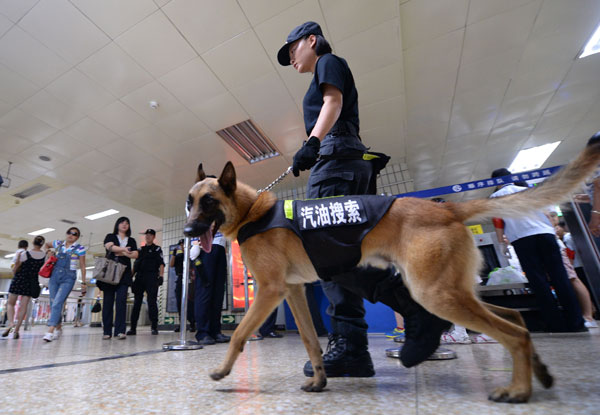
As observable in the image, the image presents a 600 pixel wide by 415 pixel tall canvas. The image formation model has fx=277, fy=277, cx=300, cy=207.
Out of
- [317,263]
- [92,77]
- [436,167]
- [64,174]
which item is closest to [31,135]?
[64,174]

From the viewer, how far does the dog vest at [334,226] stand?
0.99 meters

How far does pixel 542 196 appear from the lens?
95 centimetres

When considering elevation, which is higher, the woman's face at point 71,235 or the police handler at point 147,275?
the woman's face at point 71,235

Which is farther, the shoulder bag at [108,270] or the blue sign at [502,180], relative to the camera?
the shoulder bag at [108,270]

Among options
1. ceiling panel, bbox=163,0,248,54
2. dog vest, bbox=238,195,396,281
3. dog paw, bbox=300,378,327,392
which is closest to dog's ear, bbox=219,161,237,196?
dog vest, bbox=238,195,396,281

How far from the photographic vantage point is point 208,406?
86 centimetres

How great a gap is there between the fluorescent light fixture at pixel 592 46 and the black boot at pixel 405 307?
5.05 metres

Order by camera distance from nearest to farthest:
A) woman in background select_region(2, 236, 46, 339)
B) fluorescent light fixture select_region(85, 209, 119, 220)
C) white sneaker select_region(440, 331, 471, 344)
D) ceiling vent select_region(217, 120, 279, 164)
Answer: white sneaker select_region(440, 331, 471, 344) < woman in background select_region(2, 236, 46, 339) < ceiling vent select_region(217, 120, 279, 164) < fluorescent light fixture select_region(85, 209, 119, 220)

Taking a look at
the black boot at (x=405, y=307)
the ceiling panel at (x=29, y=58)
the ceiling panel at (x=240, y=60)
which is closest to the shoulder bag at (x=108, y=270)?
the ceiling panel at (x=29, y=58)

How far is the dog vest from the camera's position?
99 cm

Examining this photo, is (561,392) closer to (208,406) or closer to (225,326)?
(208,406)

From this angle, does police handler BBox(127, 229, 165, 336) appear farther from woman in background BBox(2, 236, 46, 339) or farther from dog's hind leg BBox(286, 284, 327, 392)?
dog's hind leg BBox(286, 284, 327, 392)

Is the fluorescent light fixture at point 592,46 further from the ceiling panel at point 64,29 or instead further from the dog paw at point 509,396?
the ceiling panel at point 64,29

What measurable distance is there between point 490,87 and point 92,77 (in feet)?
19.3
